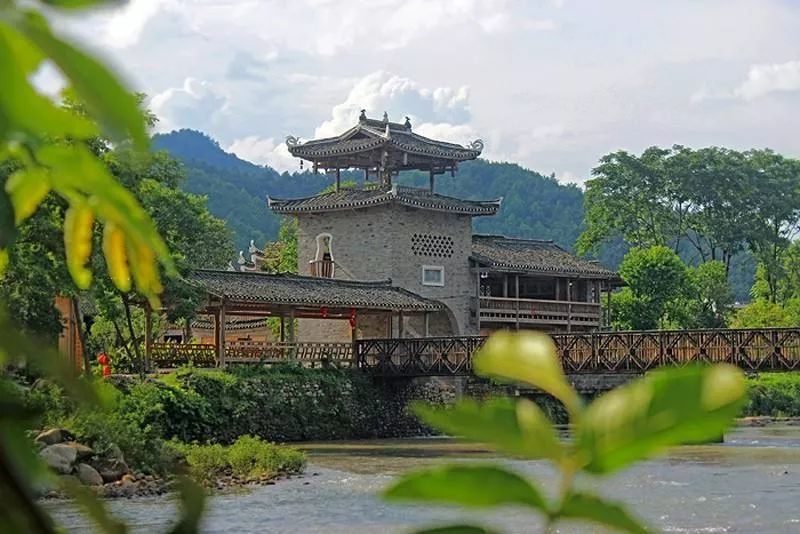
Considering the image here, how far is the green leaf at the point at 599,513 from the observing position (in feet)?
1.36

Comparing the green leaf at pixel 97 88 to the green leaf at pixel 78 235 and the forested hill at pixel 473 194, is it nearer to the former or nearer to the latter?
Result: the green leaf at pixel 78 235

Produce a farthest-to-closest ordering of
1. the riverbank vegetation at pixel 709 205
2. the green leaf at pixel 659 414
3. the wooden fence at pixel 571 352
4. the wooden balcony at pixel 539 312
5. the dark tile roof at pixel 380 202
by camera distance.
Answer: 1. the riverbank vegetation at pixel 709 205
2. the wooden balcony at pixel 539 312
3. the dark tile roof at pixel 380 202
4. the wooden fence at pixel 571 352
5. the green leaf at pixel 659 414

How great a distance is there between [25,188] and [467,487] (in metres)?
0.23

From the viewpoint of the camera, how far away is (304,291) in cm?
2581

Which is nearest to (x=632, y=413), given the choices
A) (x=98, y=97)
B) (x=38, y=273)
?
(x=98, y=97)

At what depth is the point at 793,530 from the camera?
11.8 metres

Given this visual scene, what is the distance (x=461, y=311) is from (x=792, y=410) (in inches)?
410

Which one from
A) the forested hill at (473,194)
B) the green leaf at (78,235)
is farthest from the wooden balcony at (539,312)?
the forested hill at (473,194)

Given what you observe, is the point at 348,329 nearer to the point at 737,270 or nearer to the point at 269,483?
the point at 269,483

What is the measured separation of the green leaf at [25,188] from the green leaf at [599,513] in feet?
0.79

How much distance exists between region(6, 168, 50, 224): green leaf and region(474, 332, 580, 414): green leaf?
7.9 inches

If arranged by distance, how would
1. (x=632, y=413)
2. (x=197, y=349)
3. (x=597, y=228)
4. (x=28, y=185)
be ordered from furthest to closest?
1. (x=597, y=228)
2. (x=197, y=349)
3. (x=28, y=185)
4. (x=632, y=413)

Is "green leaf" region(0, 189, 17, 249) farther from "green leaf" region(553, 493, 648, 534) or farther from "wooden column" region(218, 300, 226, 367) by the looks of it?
"wooden column" region(218, 300, 226, 367)

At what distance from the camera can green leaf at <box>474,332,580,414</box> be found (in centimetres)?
41
